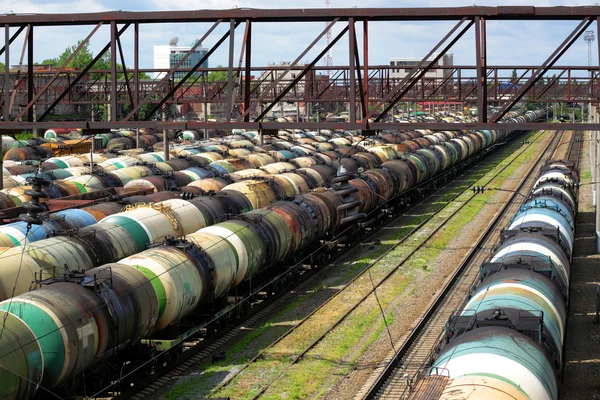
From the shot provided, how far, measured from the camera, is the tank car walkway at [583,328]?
21439mm

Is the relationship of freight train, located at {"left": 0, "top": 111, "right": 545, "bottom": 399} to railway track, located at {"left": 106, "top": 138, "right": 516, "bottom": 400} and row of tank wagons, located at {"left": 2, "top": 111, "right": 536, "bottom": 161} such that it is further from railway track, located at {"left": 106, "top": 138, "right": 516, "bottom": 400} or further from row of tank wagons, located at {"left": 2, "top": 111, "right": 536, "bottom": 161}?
row of tank wagons, located at {"left": 2, "top": 111, "right": 536, "bottom": 161}

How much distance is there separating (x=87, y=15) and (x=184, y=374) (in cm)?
1048

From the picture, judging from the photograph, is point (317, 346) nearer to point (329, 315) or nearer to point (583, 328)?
point (329, 315)

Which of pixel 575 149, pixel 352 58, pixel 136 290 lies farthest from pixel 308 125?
pixel 575 149

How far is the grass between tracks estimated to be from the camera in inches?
845

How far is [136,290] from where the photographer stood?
20391 millimetres

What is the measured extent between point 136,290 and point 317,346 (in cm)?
696

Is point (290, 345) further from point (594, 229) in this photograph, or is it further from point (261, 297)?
point (594, 229)

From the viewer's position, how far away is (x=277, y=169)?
46500mm

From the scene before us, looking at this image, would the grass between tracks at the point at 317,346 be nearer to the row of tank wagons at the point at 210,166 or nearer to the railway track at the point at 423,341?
the railway track at the point at 423,341

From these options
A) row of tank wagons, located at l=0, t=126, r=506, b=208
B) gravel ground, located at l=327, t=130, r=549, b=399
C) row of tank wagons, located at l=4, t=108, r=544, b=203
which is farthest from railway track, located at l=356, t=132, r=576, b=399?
row of tank wagons, located at l=4, t=108, r=544, b=203

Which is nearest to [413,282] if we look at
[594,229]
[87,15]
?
[594,229]

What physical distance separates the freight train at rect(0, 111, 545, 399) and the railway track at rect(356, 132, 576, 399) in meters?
4.99

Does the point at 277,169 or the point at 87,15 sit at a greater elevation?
the point at 87,15
